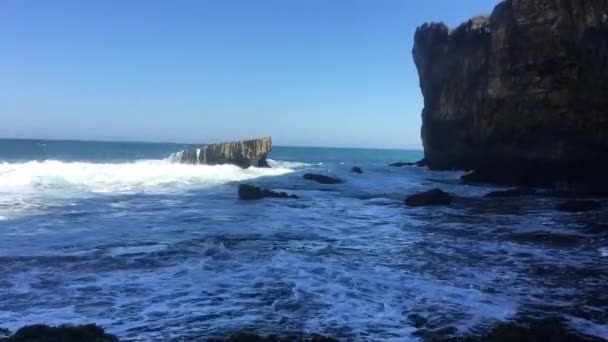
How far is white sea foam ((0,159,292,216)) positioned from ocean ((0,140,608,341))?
1.48m

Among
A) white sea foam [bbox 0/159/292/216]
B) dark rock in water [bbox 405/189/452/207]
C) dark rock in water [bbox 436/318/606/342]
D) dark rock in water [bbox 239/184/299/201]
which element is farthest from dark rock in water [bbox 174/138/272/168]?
dark rock in water [bbox 436/318/606/342]

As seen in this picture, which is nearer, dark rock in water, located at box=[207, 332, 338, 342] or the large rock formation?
dark rock in water, located at box=[207, 332, 338, 342]

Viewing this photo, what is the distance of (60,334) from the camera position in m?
5.39

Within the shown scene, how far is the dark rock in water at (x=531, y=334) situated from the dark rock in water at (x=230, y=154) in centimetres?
3579

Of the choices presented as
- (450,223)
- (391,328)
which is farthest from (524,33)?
(391,328)

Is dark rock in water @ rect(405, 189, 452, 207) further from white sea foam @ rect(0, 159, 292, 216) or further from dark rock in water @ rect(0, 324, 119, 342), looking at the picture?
dark rock in water @ rect(0, 324, 119, 342)

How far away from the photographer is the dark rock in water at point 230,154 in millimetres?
40812

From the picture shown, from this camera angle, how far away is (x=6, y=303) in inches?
270

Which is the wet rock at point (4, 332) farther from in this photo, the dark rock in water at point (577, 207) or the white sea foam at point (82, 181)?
the dark rock in water at point (577, 207)

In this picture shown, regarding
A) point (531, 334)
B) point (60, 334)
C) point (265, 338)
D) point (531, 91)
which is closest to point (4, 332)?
point (60, 334)

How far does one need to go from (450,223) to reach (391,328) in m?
9.29

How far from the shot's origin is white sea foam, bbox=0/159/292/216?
1972cm

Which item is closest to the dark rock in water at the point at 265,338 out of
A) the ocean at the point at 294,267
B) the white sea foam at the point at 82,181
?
the ocean at the point at 294,267

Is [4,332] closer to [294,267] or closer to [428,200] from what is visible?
[294,267]
